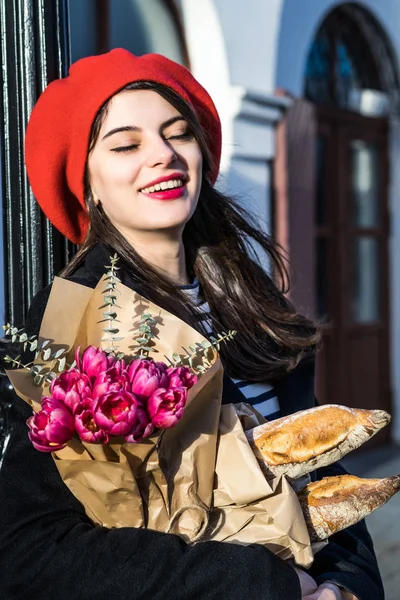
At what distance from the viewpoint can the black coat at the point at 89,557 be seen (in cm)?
137

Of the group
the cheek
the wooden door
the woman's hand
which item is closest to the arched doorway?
the wooden door

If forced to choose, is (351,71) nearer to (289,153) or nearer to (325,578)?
(289,153)

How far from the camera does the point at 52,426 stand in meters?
1.23

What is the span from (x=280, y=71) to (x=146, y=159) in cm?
360

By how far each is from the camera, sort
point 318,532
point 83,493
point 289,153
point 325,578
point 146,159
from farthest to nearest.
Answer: point 289,153 < point 146,159 < point 325,578 < point 318,532 < point 83,493

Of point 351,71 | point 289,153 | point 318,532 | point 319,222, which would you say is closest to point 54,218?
point 318,532

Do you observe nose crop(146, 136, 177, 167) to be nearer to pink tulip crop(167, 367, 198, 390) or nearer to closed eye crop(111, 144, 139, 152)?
closed eye crop(111, 144, 139, 152)

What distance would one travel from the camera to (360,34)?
6.13m

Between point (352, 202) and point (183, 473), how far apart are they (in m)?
5.03

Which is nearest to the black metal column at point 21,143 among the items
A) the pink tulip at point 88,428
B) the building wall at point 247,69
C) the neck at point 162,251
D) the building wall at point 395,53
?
the neck at point 162,251

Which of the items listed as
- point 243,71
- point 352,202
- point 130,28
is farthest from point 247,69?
point 352,202

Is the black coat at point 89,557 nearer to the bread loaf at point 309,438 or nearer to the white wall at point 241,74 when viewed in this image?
the bread loaf at point 309,438

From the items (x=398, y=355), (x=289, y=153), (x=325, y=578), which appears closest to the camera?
(x=325, y=578)

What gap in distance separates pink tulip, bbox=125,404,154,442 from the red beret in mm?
767
